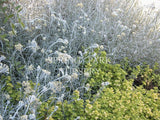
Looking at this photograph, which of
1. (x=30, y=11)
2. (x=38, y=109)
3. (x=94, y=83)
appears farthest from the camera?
(x=30, y=11)

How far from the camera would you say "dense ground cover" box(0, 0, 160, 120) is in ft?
6.39

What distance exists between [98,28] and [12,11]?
4.29 ft

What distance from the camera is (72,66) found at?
2.52 m

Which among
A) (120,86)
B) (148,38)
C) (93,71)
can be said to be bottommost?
(120,86)

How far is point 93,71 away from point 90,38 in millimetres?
671

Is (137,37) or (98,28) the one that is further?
(137,37)

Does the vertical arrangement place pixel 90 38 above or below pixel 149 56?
above

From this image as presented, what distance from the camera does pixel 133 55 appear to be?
11.0ft

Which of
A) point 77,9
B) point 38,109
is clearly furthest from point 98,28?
point 38,109

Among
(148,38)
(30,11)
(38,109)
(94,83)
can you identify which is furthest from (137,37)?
(38,109)

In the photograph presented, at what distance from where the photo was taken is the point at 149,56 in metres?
3.51

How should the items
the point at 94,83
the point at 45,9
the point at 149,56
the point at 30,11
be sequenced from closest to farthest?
the point at 94,83 < the point at 30,11 < the point at 45,9 < the point at 149,56

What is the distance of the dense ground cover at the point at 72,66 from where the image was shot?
6.39ft

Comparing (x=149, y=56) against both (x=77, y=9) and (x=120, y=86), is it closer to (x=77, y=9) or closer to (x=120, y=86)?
(x=120, y=86)
